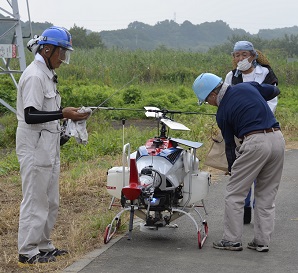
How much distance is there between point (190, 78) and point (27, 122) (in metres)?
26.6

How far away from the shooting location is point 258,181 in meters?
7.93

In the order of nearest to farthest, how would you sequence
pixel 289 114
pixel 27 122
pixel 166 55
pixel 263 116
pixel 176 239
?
pixel 27 122, pixel 263 116, pixel 176 239, pixel 289 114, pixel 166 55

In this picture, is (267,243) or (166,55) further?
(166,55)

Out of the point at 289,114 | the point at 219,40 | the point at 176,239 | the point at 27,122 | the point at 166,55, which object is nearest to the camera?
the point at 27,122

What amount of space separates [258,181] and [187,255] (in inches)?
42.8

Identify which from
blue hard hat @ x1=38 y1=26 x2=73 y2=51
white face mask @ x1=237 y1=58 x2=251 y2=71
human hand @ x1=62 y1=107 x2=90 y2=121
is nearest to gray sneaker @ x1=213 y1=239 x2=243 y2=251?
human hand @ x1=62 y1=107 x2=90 y2=121

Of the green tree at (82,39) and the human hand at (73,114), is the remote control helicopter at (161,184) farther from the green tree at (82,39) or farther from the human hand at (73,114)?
the green tree at (82,39)

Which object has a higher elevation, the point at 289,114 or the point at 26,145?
the point at 26,145

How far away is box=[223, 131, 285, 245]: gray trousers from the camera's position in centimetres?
767

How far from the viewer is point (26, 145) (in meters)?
7.10

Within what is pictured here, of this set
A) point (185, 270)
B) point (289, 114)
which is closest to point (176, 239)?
point (185, 270)

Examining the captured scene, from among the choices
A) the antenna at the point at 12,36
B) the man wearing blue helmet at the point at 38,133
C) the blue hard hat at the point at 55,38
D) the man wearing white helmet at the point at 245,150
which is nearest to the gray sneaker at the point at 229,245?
the man wearing white helmet at the point at 245,150

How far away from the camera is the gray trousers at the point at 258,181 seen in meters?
7.67

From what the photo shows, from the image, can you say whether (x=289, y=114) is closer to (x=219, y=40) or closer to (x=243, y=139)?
(x=243, y=139)
